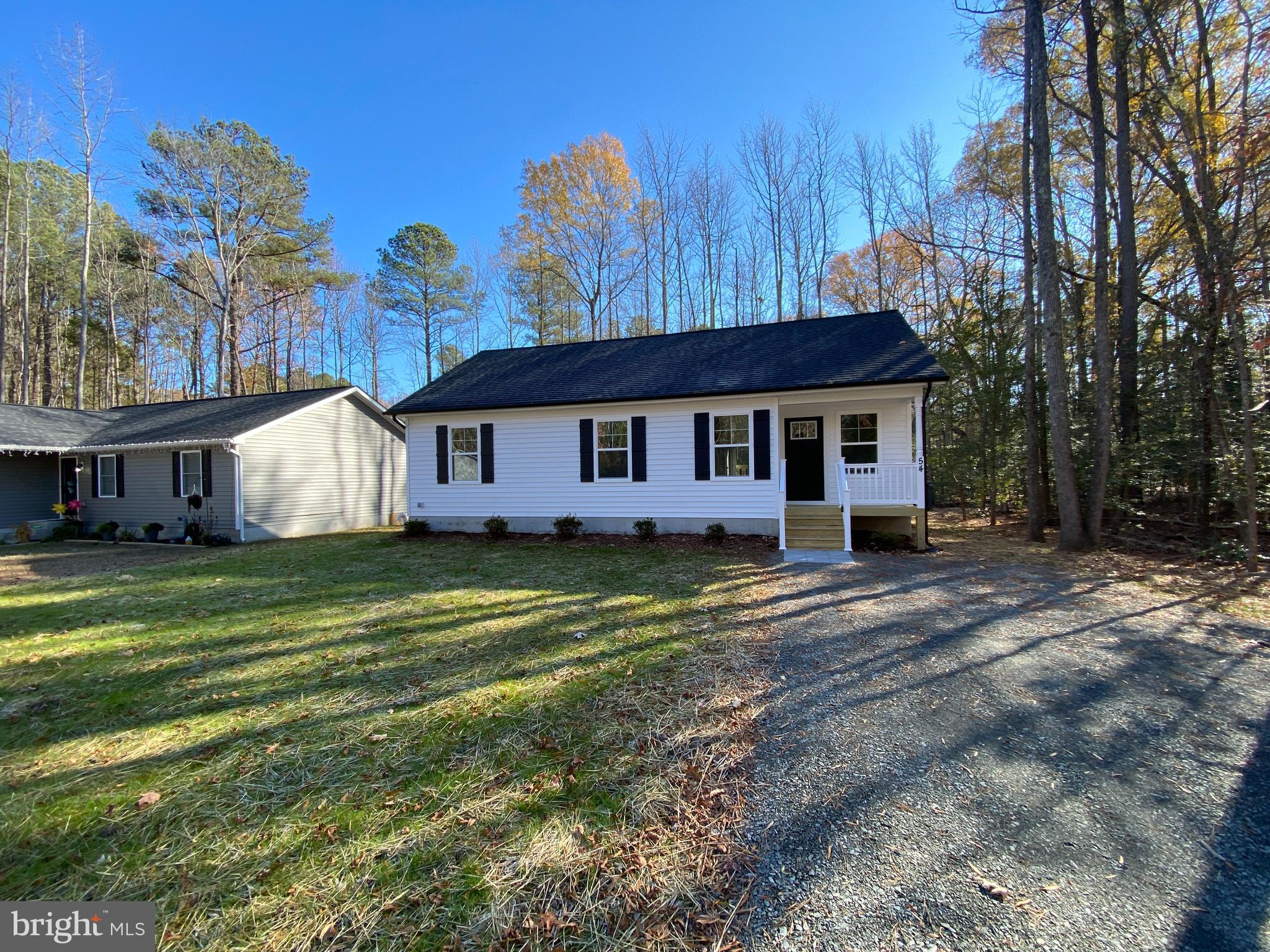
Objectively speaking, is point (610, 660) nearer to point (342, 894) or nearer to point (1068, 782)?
point (342, 894)

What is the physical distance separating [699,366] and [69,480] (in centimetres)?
1885

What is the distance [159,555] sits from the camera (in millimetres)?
10727

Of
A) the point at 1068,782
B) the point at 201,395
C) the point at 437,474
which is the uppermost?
the point at 201,395

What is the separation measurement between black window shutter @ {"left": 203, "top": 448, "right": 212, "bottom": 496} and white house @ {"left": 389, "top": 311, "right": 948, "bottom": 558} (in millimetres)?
4911

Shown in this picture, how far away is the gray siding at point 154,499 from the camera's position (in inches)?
493

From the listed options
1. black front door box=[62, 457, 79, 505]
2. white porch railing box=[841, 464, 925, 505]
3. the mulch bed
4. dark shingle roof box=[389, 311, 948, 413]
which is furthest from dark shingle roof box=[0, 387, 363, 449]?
white porch railing box=[841, 464, 925, 505]

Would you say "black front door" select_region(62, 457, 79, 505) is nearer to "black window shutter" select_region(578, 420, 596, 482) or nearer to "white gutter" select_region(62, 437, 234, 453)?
"white gutter" select_region(62, 437, 234, 453)

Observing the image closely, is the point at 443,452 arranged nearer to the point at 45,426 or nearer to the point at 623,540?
the point at 623,540

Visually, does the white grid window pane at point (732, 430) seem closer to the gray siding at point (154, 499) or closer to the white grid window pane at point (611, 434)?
the white grid window pane at point (611, 434)

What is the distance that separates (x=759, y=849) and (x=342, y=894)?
5.33 feet

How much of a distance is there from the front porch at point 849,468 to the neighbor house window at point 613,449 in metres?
3.37

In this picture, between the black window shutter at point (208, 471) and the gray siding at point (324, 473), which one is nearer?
the black window shutter at point (208, 471)

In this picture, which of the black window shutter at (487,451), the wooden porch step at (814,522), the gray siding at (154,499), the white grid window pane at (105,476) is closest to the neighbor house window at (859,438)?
the wooden porch step at (814,522)

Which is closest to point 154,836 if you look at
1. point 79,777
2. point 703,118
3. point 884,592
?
point 79,777
